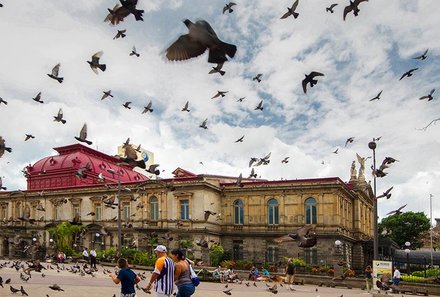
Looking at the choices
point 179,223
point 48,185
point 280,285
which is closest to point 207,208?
point 179,223

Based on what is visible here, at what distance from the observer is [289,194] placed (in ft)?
152

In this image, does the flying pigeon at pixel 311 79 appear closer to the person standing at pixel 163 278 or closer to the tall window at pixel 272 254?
the person standing at pixel 163 278

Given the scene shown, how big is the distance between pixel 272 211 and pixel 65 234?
20878 millimetres

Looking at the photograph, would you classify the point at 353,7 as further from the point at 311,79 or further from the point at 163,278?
the point at 163,278

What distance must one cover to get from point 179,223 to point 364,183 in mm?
22345

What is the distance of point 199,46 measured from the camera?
6.26 m

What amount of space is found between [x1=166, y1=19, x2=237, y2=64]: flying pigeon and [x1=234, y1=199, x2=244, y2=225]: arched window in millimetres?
42825

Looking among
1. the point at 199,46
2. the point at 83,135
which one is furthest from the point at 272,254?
the point at 199,46

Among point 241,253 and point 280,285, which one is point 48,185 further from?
point 280,285

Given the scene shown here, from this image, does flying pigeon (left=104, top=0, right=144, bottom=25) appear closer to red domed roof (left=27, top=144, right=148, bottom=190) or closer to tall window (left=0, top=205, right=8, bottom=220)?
red domed roof (left=27, top=144, right=148, bottom=190)

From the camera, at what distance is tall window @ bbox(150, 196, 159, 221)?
48656 mm

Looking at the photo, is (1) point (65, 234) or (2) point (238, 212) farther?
(1) point (65, 234)

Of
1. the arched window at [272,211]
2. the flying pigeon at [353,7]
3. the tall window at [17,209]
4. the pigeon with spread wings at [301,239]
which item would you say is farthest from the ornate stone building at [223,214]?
the flying pigeon at [353,7]

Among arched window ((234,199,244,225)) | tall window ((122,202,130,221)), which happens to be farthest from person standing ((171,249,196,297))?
tall window ((122,202,130,221))
